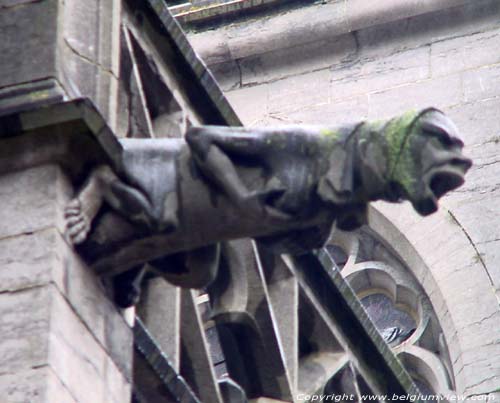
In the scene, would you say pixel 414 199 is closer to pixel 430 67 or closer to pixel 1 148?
pixel 1 148

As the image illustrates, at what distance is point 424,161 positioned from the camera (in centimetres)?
697

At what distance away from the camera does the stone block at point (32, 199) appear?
6.96 meters

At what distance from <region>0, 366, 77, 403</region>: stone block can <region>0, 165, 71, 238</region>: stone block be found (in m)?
0.45

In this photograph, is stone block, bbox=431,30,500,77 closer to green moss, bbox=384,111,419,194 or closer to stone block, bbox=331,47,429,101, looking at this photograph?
stone block, bbox=331,47,429,101

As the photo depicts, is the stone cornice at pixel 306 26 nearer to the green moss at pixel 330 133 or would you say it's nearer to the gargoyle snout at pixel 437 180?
the green moss at pixel 330 133

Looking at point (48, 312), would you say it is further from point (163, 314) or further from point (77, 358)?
point (163, 314)

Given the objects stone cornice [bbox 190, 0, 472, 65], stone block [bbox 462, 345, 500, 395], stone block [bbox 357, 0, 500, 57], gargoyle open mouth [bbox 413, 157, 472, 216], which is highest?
stone cornice [bbox 190, 0, 472, 65]

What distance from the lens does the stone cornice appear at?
52.9 ft

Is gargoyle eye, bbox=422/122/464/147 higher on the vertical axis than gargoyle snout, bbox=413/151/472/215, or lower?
higher

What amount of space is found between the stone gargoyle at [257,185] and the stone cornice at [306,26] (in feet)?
29.0

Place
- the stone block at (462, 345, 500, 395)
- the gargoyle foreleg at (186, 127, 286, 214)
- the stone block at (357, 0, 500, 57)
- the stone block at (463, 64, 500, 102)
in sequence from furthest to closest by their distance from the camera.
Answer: the stone block at (357, 0, 500, 57) < the stone block at (463, 64, 500, 102) < the stone block at (462, 345, 500, 395) < the gargoyle foreleg at (186, 127, 286, 214)

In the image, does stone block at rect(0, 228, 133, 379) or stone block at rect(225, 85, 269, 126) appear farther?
stone block at rect(225, 85, 269, 126)

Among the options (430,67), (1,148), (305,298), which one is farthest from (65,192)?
(430,67)

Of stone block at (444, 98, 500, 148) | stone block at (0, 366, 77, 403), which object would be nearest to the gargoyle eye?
stone block at (0, 366, 77, 403)
